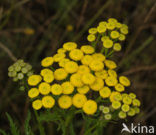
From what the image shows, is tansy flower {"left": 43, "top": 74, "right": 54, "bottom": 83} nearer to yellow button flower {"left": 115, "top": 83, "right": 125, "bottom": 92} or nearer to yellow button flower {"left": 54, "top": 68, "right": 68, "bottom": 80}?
yellow button flower {"left": 54, "top": 68, "right": 68, "bottom": 80}

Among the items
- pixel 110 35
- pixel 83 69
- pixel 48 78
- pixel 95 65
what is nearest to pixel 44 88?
pixel 48 78

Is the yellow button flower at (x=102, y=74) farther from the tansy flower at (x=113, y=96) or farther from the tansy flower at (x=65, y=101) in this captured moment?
the tansy flower at (x=65, y=101)

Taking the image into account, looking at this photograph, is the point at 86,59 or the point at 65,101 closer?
the point at 65,101

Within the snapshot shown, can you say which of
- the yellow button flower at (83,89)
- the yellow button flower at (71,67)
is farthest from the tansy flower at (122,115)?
the yellow button flower at (71,67)

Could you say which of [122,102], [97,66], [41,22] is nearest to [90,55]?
[97,66]

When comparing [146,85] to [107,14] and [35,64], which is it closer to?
[107,14]

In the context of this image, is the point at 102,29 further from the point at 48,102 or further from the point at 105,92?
the point at 48,102
